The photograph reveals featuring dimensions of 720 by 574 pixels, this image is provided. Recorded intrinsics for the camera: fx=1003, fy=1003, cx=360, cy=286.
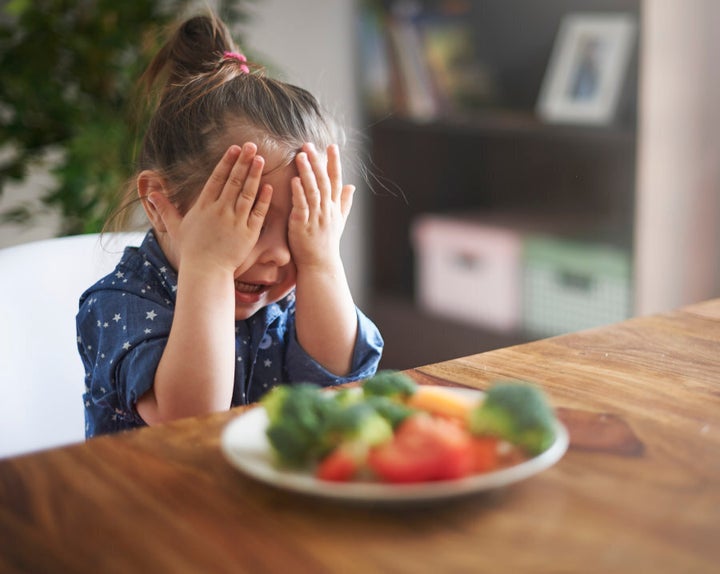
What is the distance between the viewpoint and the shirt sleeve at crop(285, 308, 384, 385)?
1081mm

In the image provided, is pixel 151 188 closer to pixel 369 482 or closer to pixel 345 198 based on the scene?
pixel 345 198

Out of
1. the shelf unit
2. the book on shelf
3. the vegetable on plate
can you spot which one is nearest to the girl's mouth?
the vegetable on plate

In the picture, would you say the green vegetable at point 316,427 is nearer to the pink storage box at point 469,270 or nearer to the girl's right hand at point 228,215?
the girl's right hand at point 228,215

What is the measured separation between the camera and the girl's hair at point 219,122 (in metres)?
1.05

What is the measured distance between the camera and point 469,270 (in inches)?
108

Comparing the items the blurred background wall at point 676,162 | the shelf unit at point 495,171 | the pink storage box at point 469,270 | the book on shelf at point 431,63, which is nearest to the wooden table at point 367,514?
the blurred background wall at point 676,162

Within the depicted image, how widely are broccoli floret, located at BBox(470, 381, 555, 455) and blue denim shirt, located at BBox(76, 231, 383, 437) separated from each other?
17.2 inches

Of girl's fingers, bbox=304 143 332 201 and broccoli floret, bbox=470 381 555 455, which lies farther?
girl's fingers, bbox=304 143 332 201

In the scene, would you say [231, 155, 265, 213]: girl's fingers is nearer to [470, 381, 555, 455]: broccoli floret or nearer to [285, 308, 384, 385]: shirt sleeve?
[285, 308, 384, 385]: shirt sleeve

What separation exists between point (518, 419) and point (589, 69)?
1.96 meters

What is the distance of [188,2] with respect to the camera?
2.35 metres

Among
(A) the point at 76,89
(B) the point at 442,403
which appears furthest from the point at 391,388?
A: (A) the point at 76,89

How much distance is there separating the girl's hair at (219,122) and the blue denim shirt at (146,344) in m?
0.09

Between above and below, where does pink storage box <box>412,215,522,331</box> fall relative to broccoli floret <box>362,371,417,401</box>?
below
